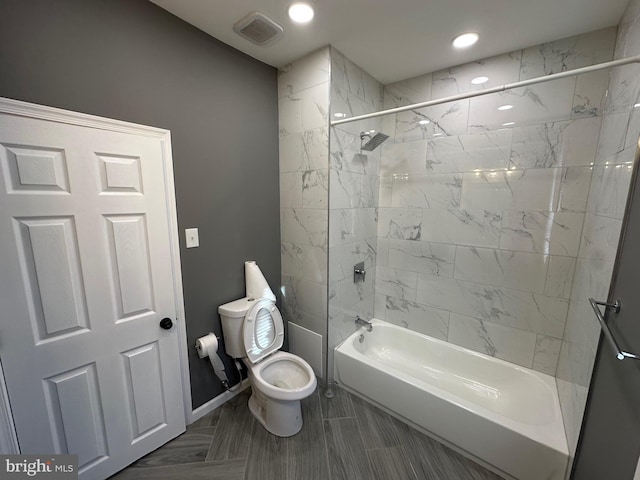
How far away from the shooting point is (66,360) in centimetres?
120

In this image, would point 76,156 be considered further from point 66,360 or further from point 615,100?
point 615,100

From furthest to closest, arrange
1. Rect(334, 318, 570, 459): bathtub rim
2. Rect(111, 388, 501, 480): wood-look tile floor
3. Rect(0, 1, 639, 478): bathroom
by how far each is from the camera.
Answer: Rect(111, 388, 501, 480): wood-look tile floor < Rect(334, 318, 570, 459): bathtub rim < Rect(0, 1, 639, 478): bathroom

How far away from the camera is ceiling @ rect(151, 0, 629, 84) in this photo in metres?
1.33

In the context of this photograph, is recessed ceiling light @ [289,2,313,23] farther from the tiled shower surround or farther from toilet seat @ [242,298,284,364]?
toilet seat @ [242,298,284,364]

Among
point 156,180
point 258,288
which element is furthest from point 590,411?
point 156,180

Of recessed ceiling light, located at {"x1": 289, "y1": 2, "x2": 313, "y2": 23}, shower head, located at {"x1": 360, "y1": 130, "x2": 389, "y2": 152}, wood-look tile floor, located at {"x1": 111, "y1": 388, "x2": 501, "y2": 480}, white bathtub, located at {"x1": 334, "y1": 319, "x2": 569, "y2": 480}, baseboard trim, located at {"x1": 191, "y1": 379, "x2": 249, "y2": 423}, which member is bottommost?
wood-look tile floor, located at {"x1": 111, "y1": 388, "x2": 501, "y2": 480}

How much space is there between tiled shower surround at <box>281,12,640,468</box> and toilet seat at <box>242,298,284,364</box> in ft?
1.04

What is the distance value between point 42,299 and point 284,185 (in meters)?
1.52

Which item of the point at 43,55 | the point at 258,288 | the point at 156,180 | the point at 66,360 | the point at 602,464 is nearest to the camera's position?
the point at 602,464

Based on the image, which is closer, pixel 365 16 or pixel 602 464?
pixel 602 464

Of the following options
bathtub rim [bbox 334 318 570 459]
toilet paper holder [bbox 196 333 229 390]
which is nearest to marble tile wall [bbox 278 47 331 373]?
bathtub rim [bbox 334 318 570 459]

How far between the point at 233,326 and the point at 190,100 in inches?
58.0

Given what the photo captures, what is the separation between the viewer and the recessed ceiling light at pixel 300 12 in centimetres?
133

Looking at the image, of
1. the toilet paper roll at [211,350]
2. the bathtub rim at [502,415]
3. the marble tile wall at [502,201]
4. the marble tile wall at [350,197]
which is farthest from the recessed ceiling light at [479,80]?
the toilet paper roll at [211,350]
